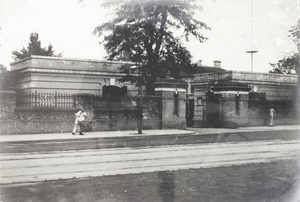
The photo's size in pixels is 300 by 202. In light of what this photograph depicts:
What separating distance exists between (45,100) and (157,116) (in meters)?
6.92

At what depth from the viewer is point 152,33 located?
22812 mm

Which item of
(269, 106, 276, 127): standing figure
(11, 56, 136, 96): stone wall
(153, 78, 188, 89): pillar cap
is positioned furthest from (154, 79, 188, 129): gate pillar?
(269, 106, 276, 127): standing figure

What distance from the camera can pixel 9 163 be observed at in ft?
29.6

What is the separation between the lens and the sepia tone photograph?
6.83m

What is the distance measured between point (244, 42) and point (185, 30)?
6.00 meters

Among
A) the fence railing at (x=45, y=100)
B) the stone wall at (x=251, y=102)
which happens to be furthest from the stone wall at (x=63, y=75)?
the stone wall at (x=251, y=102)

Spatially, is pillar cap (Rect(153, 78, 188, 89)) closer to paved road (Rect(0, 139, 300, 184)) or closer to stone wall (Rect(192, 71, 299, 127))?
stone wall (Rect(192, 71, 299, 127))

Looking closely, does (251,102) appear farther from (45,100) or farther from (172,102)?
(45,100)

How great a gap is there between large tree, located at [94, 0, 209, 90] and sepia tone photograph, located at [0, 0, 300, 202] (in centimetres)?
7

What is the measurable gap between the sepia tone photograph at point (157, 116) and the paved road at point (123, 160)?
4 centimetres

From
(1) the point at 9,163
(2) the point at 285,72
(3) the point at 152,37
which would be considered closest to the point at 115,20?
(3) the point at 152,37

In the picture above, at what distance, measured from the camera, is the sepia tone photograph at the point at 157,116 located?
683 centimetres

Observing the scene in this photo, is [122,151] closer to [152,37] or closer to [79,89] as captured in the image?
[152,37]

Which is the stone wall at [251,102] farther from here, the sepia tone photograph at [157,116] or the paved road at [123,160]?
the paved road at [123,160]
